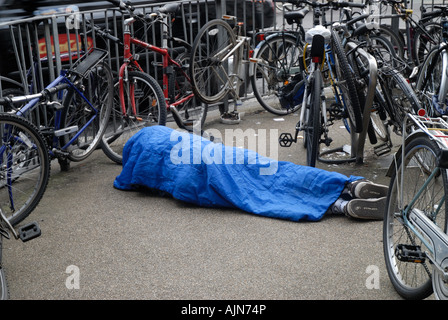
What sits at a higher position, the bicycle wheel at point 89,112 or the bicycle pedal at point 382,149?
the bicycle wheel at point 89,112

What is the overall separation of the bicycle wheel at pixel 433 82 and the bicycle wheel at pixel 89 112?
10.4 ft

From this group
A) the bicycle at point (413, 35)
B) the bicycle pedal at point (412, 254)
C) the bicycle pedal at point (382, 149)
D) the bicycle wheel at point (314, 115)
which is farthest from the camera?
the bicycle at point (413, 35)

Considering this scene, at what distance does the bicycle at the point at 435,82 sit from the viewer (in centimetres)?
592

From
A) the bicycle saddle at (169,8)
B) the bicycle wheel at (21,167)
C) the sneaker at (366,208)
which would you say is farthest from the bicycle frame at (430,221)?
the bicycle saddle at (169,8)

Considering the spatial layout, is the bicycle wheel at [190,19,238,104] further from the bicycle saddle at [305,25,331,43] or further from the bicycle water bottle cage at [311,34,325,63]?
the bicycle water bottle cage at [311,34,325,63]

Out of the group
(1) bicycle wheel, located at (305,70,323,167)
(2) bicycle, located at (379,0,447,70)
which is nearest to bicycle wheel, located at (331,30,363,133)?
(1) bicycle wheel, located at (305,70,323,167)

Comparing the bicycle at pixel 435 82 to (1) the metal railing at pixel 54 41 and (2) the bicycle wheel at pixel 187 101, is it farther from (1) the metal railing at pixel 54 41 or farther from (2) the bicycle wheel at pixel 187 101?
(1) the metal railing at pixel 54 41

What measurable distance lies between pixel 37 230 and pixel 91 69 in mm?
2178

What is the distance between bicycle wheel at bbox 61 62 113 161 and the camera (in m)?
5.98

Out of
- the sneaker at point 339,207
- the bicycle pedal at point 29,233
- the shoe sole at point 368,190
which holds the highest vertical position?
the bicycle pedal at point 29,233

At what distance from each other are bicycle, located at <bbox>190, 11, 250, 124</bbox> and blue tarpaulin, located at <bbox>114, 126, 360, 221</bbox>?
1968 mm

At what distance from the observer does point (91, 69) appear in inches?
233

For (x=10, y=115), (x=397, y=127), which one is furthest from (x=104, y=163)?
(x=397, y=127)

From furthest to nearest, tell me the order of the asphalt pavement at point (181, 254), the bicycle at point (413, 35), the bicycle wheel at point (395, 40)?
the bicycle wheel at point (395, 40) → the bicycle at point (413, 35) → the asphalt pavement at point (181, 254)
